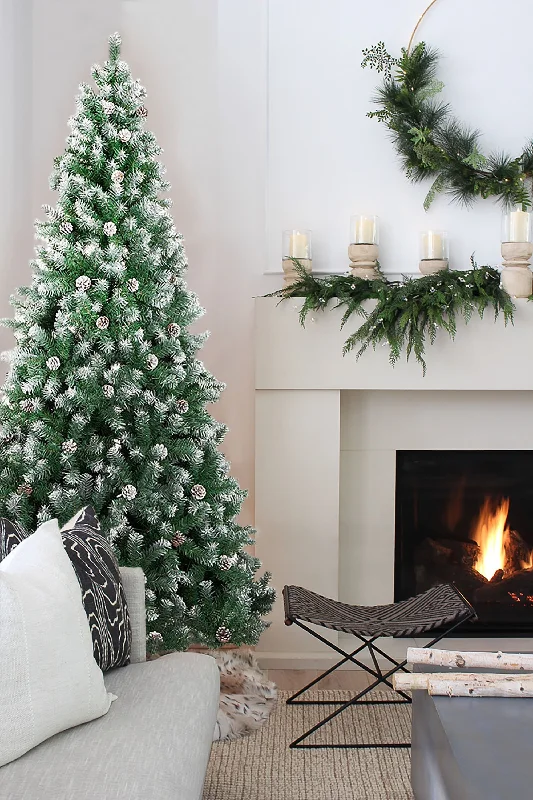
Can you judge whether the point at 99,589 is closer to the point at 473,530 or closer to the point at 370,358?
the point at 370,358

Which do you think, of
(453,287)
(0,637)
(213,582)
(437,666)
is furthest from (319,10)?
(0,637)

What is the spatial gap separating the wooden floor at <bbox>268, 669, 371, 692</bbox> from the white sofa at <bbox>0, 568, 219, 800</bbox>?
112cm

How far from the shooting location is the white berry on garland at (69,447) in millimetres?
2404

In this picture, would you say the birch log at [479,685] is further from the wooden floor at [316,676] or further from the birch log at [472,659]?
the wooden floor at [316,676]

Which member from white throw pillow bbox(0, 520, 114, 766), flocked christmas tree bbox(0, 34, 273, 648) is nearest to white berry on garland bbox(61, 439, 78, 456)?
flocked christmas tree bbox(0, 34, 273, 648)

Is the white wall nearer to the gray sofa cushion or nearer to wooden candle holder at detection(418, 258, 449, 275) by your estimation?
wooden candle holder at detection(418, 258, 449, 275)

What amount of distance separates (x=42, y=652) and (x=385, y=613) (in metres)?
1.43

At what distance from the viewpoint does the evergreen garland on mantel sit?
9.73 feet

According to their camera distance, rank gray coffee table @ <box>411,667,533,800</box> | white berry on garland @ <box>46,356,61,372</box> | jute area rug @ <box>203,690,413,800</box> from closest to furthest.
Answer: gray coffee table @ <box>411,667,533,800</box> < jute area rug @ <box>203,690,413,800</box> < white berry on garland @ <box>46,356,61,372</box>

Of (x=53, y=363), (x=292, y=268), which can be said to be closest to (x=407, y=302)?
(x=292, y=268)

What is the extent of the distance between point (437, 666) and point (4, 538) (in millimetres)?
1173

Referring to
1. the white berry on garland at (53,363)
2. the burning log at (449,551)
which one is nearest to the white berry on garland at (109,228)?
the white berry on garland at (53,363)

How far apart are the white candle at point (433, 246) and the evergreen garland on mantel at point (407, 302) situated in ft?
0.39

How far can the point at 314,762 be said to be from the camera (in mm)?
2432
